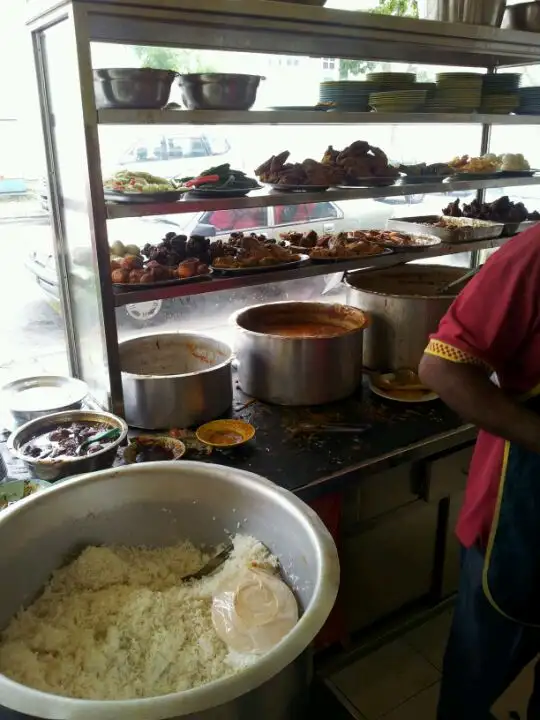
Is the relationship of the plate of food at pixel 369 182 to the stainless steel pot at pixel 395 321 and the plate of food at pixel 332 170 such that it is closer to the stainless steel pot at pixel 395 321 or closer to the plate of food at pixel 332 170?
the plate of food at pixel 332 170

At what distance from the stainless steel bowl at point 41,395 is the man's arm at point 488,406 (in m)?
1.07

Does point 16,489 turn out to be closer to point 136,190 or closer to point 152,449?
point 152,449

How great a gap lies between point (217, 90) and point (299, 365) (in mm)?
818

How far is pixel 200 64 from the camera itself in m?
2.12

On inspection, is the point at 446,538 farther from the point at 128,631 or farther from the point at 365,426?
the point at 128,631

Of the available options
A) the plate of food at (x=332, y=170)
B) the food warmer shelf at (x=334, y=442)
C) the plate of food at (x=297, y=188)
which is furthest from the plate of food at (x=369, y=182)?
the food warmer shelf at (x=334, y=442)

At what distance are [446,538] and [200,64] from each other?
1812mm

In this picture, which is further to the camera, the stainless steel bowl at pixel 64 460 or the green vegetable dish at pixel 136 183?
the green vegetable dish at pixel 136 183

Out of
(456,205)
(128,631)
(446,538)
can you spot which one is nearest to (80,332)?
(128,631)

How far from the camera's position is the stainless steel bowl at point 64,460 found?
4.90 feet

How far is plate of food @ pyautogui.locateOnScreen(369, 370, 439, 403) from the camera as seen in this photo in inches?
81.3

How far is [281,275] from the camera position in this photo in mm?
1957

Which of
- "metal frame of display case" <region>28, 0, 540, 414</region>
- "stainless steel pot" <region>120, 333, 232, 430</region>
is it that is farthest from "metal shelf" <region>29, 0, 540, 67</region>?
"stainless steel pot" <region>120, 333, 232, 430</region>

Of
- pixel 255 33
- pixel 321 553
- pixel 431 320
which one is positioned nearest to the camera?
pixel 321 553
